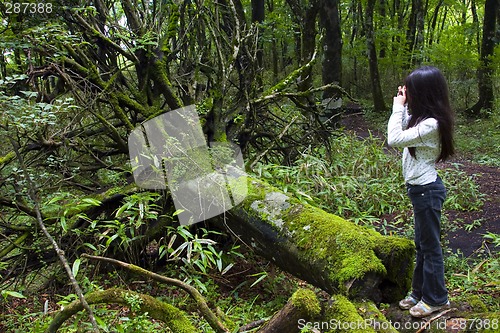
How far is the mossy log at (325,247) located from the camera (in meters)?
2.75

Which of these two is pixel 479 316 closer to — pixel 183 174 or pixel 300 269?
pixel 300 269

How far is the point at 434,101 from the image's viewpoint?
2807mm

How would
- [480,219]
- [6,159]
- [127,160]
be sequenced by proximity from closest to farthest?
[6,159]
[127,160]
[480,219]

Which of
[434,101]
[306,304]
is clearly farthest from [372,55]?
[306,304]

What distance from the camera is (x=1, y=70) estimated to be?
4.54 m

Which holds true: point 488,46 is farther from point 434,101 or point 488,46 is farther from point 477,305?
point 477,305

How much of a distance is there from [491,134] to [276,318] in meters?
11.1

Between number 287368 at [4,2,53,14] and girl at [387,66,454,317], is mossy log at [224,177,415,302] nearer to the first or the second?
girl at [387,66,454,317]

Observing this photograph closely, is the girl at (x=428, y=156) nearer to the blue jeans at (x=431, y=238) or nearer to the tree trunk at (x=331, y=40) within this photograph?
the blue jeans at (x=431, y=238)

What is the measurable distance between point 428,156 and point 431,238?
1.96 feet

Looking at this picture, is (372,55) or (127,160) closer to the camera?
(127,160)

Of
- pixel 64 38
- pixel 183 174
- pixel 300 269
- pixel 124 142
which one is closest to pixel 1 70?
pixel 64 38

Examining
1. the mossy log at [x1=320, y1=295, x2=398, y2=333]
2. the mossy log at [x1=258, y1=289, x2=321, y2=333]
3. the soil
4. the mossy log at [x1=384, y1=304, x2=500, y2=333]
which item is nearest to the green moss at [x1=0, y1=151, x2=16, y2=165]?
the mossy log at [x1=258, y1=289, x2=321, y2=333]

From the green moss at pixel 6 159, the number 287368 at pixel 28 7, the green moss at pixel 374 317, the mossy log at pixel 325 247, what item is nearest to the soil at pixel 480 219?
the mossy log at pixel 325 247
